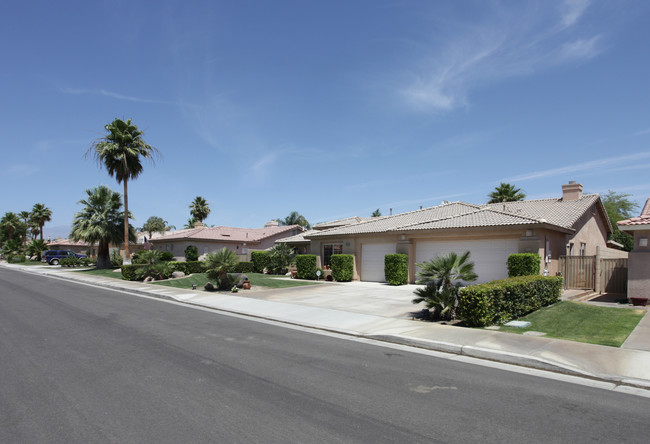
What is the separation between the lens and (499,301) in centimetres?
1083

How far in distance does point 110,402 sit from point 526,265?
15818 millimetres

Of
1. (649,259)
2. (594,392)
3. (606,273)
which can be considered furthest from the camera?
(606,273)

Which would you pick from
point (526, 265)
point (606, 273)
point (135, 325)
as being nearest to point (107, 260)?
point (135, 325)

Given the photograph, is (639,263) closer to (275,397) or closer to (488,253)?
(488,253)

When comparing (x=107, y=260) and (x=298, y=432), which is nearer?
(x=298, y=432)

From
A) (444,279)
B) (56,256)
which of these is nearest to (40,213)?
(56,256)

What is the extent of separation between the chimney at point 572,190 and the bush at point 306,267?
15.3 metres

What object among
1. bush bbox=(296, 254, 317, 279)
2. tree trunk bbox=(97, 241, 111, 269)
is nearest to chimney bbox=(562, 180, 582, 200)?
bush bbox=(296, 254, 317, 279)

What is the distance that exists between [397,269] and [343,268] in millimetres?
3764

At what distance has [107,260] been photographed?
3969 centimetres

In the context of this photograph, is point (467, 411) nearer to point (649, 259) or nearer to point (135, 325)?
point (135, 325)

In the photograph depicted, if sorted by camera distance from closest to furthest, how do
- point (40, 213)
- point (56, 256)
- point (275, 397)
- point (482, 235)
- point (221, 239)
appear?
point (275, 397) → point (482, 235) → point (221, 239) → point (56, 256) → point (40, 213)

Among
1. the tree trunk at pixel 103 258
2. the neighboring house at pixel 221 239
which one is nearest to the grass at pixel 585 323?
the neighboring house at pixel 221 239

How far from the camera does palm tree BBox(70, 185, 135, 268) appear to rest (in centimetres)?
3572
